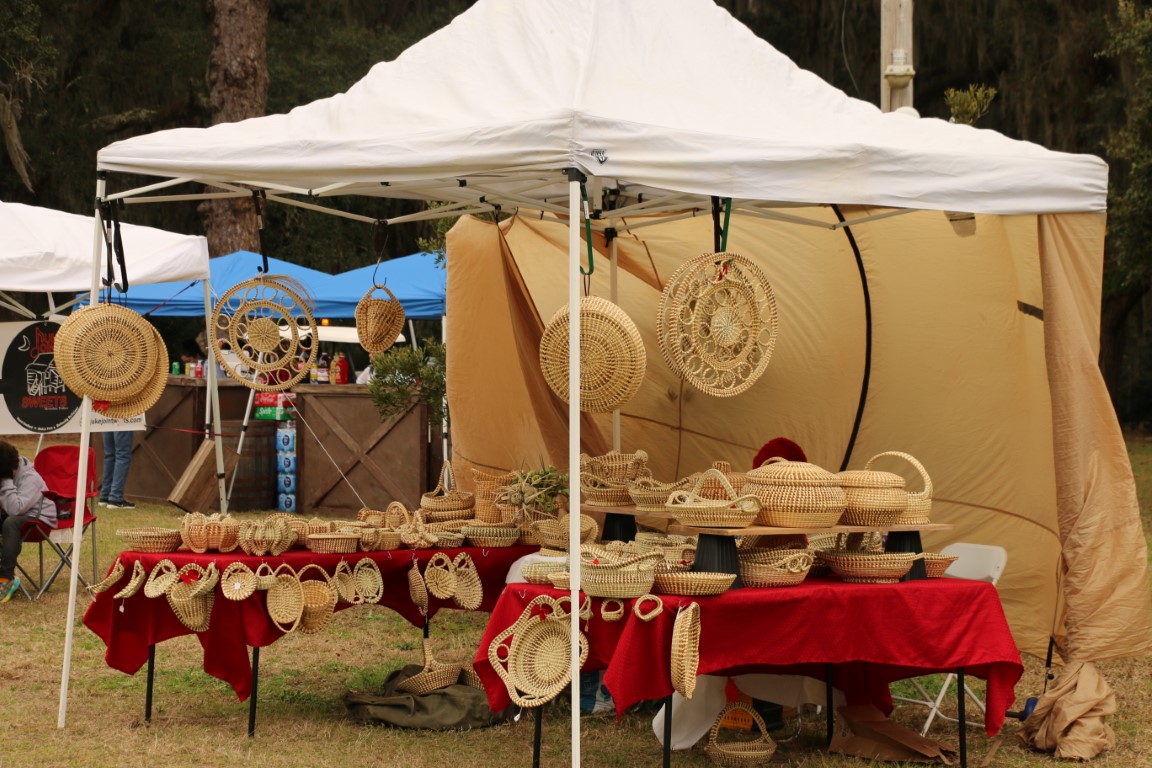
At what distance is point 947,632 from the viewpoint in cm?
482

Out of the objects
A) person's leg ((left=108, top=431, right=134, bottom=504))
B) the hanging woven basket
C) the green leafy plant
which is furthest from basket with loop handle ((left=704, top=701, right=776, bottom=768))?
person's leg ((left=108, top=431, right=134, bottom=504))

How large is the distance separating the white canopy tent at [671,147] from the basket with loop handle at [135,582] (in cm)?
57

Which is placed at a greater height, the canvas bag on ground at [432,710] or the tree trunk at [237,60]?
the tree trunk at [237,60]

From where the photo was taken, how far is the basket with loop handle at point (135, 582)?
521cm

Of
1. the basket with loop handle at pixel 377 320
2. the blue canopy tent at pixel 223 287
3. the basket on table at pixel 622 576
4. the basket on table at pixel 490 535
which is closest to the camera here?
the basket on table at pixel 622 576

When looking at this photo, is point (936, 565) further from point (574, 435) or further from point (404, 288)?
point (404, 288)

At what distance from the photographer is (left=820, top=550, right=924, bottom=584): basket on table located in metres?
4.84

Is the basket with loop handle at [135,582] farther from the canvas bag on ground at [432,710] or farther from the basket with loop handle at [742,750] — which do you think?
the basket with loop handle at [742,750]

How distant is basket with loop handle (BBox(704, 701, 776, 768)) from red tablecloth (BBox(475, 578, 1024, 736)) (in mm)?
451

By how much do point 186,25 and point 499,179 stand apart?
15.9 m

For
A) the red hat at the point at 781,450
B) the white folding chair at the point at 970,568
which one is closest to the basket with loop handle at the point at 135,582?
the red hat at the point at 781,450

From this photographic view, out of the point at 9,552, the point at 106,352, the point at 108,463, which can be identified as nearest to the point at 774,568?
the point at 106,352

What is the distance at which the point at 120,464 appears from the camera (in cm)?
1241

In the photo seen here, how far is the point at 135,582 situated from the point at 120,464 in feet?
24.9
